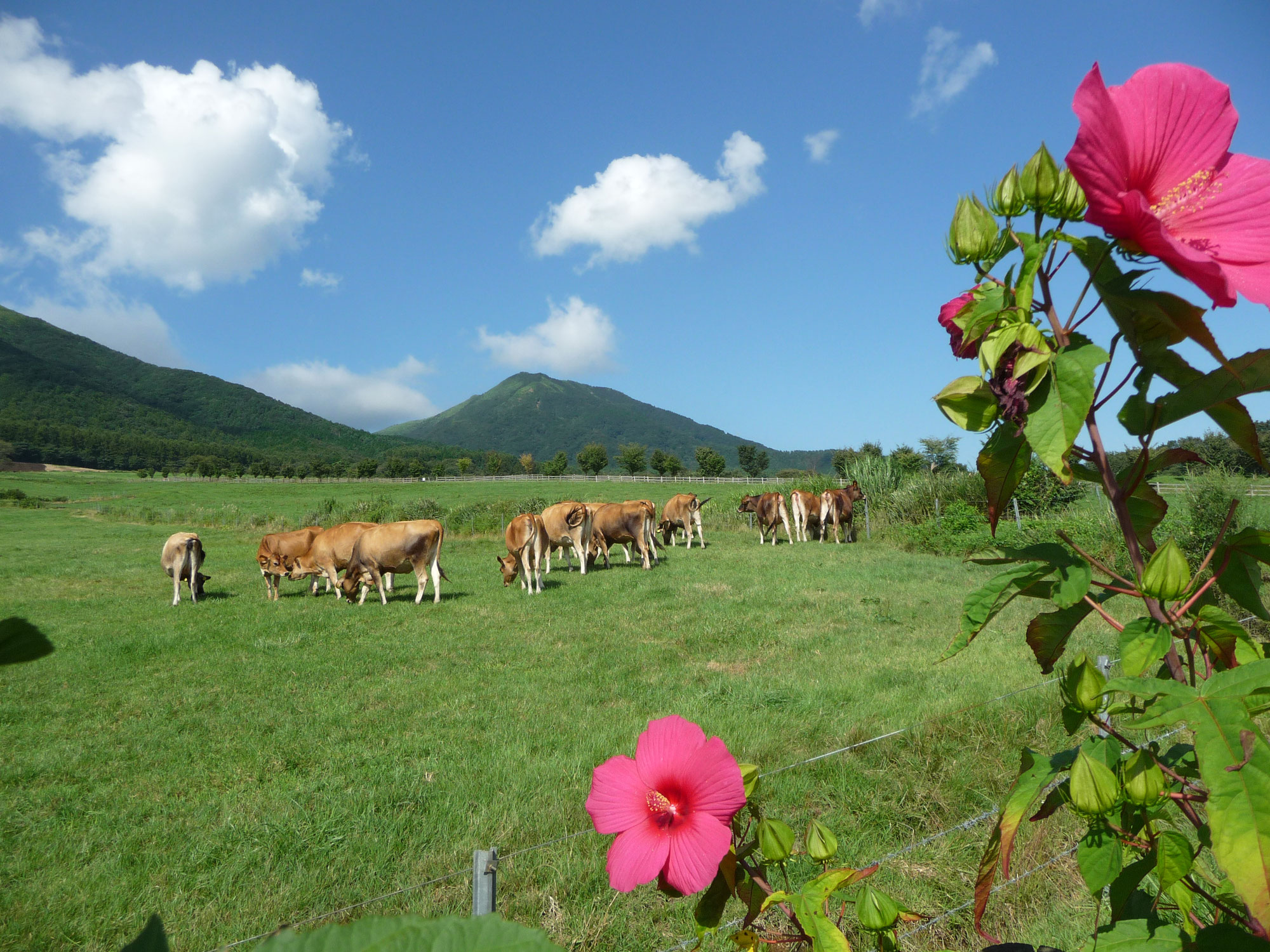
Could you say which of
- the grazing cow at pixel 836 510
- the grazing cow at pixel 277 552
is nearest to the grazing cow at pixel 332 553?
the grazing cow at pixel 277 552

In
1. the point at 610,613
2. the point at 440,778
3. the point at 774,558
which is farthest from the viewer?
the point at 774,558

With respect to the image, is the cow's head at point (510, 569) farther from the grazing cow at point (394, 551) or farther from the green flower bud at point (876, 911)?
the green flower bud at point (876, 911)

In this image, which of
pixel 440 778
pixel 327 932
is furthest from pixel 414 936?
pixel 440 778

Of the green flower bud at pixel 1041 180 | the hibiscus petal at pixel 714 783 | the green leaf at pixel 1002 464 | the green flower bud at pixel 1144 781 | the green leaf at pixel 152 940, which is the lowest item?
the hibiscus petal at pixel 714 783

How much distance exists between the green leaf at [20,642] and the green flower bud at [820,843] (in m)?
0.94

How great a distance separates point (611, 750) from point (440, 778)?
1.18 metres

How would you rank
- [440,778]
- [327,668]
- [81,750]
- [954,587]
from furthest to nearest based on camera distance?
[954,587] → [327,668] → [81,750] → [440,778]

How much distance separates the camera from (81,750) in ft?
18.6

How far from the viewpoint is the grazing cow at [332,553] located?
1266 centimetres

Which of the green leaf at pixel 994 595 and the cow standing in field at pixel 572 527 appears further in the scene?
the cow standing in field at pixel 572 527

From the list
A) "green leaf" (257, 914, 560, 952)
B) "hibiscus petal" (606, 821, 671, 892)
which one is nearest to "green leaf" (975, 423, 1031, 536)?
"hibiscus petal" (606, 821, 671, 892)

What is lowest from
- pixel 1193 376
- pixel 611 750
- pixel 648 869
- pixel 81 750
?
pixel 81 750

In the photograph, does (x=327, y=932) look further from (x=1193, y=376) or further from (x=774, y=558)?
(x=774, y=558)

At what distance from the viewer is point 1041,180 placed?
89cm
